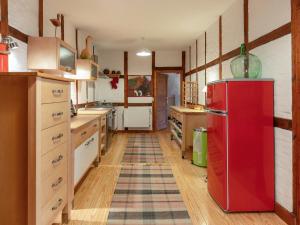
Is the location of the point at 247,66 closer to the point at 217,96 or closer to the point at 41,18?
the point at 217,96

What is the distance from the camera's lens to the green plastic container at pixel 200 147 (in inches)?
186

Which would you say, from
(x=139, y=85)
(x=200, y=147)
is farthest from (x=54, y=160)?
(x=139, y=85)

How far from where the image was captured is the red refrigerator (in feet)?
9.46

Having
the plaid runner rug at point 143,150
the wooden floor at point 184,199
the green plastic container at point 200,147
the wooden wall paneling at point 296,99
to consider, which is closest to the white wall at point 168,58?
the plaid runner rug at point 143,150

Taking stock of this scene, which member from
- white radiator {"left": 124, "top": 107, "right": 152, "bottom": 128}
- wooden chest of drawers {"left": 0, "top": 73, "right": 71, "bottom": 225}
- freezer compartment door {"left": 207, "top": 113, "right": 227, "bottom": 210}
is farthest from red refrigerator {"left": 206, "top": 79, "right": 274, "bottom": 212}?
white radiator {"left": 124, "top": 107, "right": 152, "bottom": 128}

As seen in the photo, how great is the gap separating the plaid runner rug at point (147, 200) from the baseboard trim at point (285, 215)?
913mm

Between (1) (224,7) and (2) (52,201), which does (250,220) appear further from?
(1) (224,7)

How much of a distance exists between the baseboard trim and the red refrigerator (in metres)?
0.07

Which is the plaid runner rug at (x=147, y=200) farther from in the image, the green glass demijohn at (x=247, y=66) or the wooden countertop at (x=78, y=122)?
the green glass demijohn at (x=247, y=66)

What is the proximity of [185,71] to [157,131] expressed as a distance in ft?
7.08

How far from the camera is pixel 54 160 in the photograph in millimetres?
2273

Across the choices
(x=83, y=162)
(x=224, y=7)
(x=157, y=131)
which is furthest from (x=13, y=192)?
(x=157, y=131)

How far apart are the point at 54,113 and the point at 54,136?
18 centimetres

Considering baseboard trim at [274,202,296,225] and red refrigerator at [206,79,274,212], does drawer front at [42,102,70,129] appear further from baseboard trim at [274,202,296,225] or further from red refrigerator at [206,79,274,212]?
baseboard trim at [274,202,296,225]
